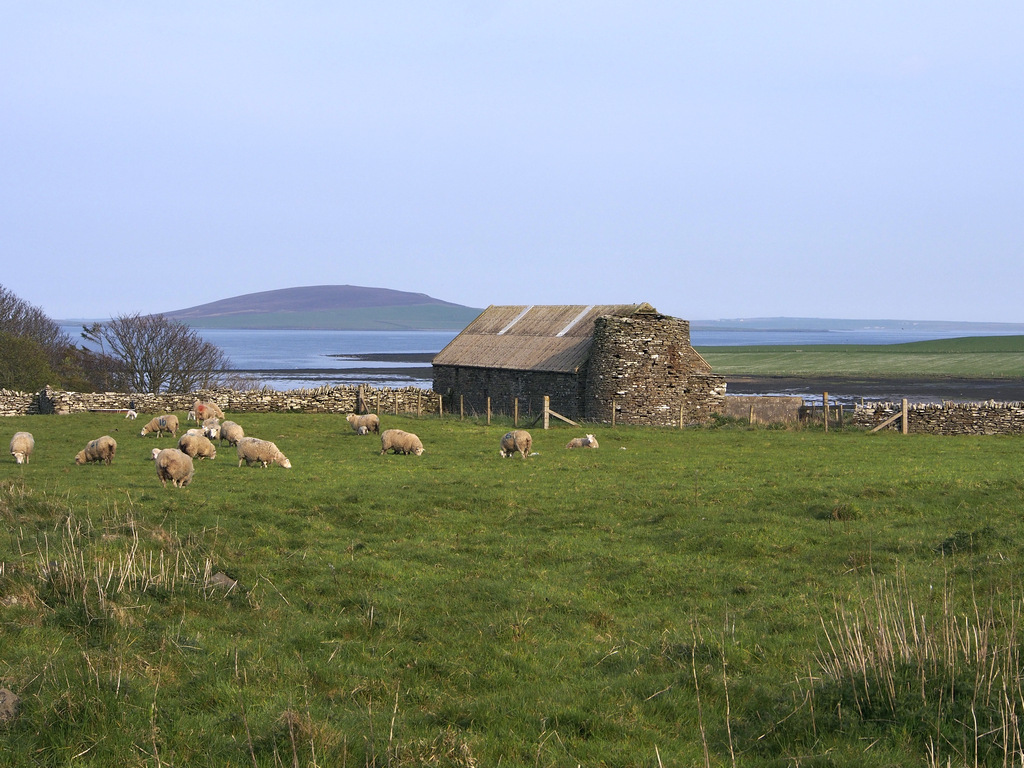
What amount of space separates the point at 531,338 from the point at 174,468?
2885 centimetres

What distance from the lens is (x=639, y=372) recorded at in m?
38.8

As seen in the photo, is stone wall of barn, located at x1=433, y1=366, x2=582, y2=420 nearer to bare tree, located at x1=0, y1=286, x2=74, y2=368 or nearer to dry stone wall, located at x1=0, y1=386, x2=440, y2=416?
dry stone wall, located at x1=0, y1=386, x2=440, y2=416

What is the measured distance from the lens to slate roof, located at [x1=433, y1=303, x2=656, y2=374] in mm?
42719

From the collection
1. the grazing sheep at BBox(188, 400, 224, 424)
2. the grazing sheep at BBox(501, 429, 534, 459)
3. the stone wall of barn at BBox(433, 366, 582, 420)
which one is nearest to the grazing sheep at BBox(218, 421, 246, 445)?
the grazing sheep at BBox(188, 400, 224, 424)

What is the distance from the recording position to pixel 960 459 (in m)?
25.6

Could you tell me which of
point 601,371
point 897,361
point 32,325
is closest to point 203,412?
point 601,371

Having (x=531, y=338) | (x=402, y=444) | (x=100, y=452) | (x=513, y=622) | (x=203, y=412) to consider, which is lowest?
(x=513, y=622)

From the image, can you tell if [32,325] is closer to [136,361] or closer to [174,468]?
[136,361]

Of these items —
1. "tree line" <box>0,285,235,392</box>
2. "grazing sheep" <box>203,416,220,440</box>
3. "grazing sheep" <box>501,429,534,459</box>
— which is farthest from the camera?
"tree line" <box>0,285,235,392</box>

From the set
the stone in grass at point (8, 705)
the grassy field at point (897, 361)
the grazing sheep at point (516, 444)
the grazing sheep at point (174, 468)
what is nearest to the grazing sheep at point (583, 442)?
the grazing sheep at point (516, 444)

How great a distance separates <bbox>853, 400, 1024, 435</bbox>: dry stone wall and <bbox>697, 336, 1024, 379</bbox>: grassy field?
61.3m

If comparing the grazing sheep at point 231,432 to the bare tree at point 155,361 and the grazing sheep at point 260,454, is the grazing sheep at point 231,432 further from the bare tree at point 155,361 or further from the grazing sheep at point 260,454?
the bare tree at point 155,361

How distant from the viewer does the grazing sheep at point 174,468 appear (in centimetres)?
1933

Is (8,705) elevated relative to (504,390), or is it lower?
lower
